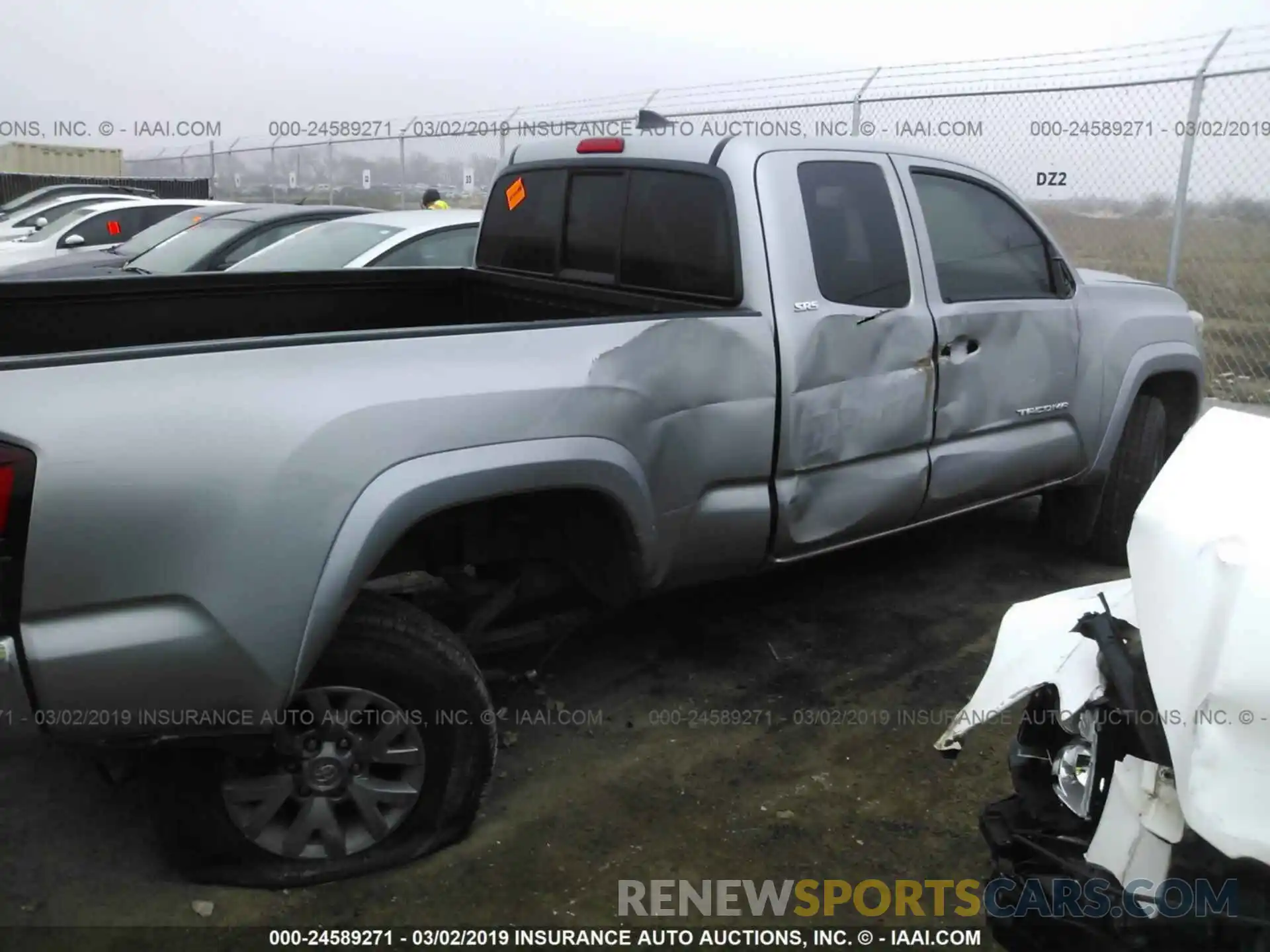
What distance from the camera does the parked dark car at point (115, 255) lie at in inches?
378

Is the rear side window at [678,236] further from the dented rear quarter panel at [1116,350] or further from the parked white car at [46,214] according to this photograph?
the parked white car at [46,214]

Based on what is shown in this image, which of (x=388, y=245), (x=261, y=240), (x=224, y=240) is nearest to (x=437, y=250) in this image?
(x=388, y=245)

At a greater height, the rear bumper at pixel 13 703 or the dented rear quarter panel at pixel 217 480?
the dented rear quarter panel at pixel 217 480

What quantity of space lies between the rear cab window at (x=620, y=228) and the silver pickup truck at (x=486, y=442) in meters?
0.01

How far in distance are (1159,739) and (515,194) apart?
11.5ft

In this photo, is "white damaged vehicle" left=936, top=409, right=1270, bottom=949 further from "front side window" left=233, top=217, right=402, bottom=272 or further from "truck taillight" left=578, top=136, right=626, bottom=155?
"front side window" left=233, top=217, right=402, bottom=272

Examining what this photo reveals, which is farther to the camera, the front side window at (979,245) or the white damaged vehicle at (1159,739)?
the front side window at (979,245)

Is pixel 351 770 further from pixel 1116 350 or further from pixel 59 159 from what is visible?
pixel 59 159

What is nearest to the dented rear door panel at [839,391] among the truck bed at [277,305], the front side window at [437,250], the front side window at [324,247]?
the truck bed at [277,305]

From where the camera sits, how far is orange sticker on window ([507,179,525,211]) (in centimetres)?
469

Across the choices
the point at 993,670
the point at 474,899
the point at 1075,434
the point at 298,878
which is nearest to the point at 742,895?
the point at 474,899

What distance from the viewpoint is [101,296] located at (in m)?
3.93

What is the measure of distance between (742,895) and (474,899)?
2.33 feet

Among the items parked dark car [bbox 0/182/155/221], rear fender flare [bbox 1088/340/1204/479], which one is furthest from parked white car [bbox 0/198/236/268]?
rear fender flare [bbox 1088/340/1204/479]
